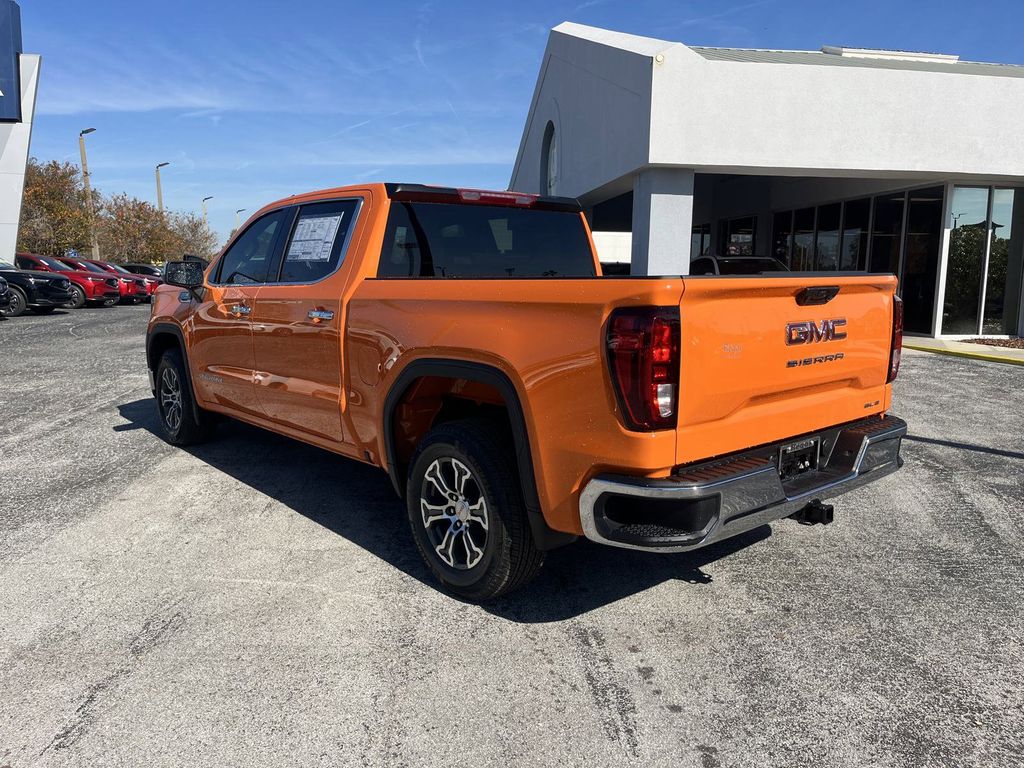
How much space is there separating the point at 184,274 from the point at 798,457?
4.36 meters

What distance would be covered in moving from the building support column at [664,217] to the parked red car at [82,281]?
17.0m

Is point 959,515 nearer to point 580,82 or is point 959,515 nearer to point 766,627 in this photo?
point 766,627

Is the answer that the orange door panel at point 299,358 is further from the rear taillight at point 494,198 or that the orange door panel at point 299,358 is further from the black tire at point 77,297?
the black tire at point 77,297

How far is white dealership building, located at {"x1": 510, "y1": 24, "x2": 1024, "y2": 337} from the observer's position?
14.3m

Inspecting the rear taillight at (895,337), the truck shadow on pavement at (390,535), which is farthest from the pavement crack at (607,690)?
the rear taillight at (895,337)

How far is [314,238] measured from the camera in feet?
14.9

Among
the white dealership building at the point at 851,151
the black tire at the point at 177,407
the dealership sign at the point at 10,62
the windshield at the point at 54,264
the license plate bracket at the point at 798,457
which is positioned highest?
the dealership sign at the point at 10,62

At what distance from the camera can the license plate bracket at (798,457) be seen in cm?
324

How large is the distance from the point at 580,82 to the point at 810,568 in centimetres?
1762

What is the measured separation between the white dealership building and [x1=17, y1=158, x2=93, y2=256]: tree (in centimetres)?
2768

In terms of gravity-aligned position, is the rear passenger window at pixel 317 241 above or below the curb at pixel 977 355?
above

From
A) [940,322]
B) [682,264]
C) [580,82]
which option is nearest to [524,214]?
[682,264]

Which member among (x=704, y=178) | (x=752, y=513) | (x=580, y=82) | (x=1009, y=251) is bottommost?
(x=752, y=513)

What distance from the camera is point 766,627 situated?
3307 mm
